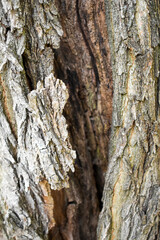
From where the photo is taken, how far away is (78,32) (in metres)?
1.17

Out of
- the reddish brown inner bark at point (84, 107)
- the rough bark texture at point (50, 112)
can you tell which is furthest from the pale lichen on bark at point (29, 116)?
the reddish brown inner bark at point (84, 107)

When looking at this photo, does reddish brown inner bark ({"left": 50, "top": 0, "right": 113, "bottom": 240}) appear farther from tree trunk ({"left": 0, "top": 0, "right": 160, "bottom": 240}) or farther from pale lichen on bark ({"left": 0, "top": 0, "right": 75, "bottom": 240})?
pale lichen on bark ({"left": 0, "top": 0, "right": 75, "bottom": 240})

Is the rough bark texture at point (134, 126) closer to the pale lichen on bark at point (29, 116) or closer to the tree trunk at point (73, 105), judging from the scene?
the tree trunk at point (73, 105)

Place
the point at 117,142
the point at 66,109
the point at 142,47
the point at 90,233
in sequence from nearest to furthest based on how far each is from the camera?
the point at 142,47 < the point at 117,142 < the point at 66,109 < the point at 90,233

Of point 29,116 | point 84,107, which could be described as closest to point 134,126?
point 84,107

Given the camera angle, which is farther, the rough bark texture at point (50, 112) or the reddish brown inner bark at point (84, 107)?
the reddish brown inner bark at point (84, 107)

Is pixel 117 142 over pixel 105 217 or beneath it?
over

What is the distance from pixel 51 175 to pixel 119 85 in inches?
18.4

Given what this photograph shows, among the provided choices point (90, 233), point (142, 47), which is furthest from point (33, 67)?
point (90, 233)

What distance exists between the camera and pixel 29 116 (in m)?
1.03

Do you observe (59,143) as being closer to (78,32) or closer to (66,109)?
(66,109)

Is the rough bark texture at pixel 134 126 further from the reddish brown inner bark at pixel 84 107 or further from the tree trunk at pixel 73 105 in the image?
the reddish brown inner bark at pixel 84 107

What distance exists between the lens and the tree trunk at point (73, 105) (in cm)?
100

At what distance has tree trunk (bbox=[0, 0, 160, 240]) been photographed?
1001 millimetres
